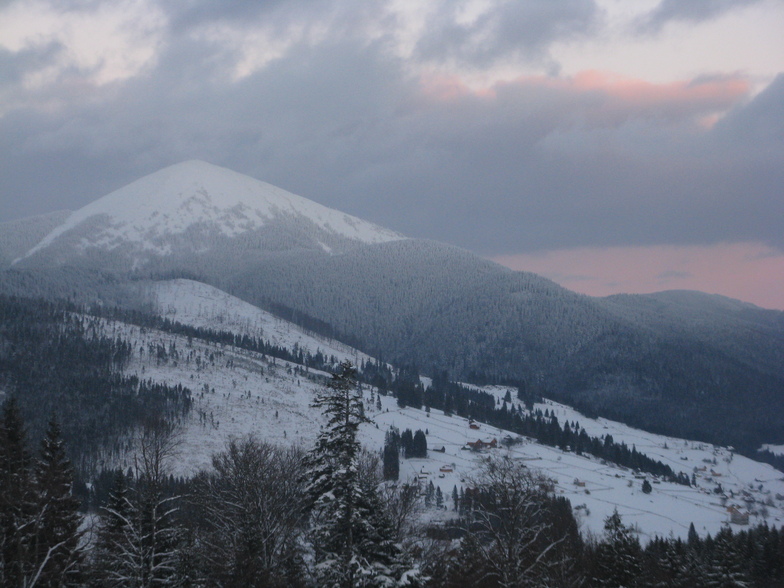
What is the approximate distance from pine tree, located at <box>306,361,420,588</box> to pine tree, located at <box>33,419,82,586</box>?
30.2 feet

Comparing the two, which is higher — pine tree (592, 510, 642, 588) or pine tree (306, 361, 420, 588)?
pine tree (306, 361, 420, 588)

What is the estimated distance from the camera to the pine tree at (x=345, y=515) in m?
25.5

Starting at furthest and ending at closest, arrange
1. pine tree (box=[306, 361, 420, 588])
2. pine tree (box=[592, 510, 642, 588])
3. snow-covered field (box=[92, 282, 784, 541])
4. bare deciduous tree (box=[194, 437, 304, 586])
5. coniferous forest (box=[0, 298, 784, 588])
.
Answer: snow-covered field (box=[92, 282, 784, 541]) < pine tree (box=[592, 510, 642, 588]) < bare deciduous tree (box=[194, 437, 304, 586]) < pine tree (box=[306, 361, 420, 588]) < coniferous forest (box=[0, 298, 784, 588])

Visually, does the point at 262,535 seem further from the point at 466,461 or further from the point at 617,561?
the point at 466,461

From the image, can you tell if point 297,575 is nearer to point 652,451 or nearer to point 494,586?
point 494,586

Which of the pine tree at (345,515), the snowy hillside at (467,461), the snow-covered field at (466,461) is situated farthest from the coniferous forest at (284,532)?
the snowy hillside at (467,461)

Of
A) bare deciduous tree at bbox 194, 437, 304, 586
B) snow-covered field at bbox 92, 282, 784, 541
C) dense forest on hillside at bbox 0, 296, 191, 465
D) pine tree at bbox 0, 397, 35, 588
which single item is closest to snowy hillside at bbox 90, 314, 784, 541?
snow-covered field at bbox 92, 282, 784, 541

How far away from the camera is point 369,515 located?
27094 mm

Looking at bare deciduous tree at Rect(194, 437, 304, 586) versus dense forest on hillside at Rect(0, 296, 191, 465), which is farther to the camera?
dense forest on hillside at Rect(0, 296, 191, 465)

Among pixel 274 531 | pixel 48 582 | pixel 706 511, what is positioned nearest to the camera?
pixel 48 582

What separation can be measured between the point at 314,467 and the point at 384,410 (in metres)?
165

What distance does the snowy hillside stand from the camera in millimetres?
116938

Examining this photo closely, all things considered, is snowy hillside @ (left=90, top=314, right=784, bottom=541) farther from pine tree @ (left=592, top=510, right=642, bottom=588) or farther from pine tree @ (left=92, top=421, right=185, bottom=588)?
pine tree @ (left=92, top=421, right=185, bottom=588)

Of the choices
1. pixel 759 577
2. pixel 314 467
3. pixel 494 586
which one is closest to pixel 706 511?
pixel 759 577
